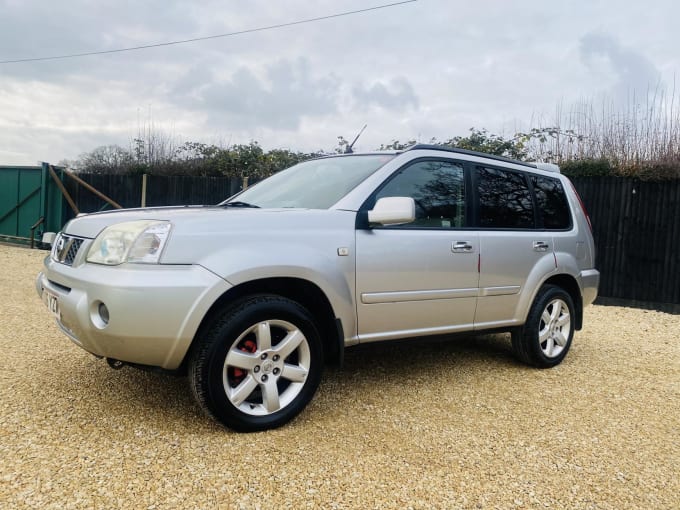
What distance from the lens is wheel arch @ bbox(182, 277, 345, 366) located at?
279 cm

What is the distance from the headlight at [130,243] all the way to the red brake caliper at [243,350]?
65 cm

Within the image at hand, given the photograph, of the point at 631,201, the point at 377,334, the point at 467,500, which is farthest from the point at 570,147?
the point at 467,500

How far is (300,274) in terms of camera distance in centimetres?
288

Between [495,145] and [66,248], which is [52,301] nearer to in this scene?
[66,248]

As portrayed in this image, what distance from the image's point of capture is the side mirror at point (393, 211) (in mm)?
2990

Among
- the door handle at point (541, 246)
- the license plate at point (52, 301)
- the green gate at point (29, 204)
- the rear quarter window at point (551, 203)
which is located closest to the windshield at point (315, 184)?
the license plate at point (52, 301)

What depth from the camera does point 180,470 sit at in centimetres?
241

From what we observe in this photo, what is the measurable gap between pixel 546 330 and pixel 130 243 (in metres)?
3.33

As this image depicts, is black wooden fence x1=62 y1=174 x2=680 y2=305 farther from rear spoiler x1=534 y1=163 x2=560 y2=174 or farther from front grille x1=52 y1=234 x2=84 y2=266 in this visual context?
front grille x1=52 y1=234 x2=84 y2=266

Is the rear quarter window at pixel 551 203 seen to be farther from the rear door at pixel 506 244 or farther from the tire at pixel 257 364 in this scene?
the tire at pixel 257 364

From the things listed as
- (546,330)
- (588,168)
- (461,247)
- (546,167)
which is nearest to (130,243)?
(461,247)

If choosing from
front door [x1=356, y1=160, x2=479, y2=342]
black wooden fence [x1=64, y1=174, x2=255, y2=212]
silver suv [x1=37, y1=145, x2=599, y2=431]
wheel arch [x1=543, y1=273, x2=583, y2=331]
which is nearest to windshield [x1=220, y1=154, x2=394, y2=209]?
silver suv [x1=37, y1=145, x2=599, y2=431]

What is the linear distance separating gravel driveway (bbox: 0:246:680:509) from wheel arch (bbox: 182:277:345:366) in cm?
30

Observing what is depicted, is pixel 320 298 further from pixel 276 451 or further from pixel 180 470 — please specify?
pixel 180 470
